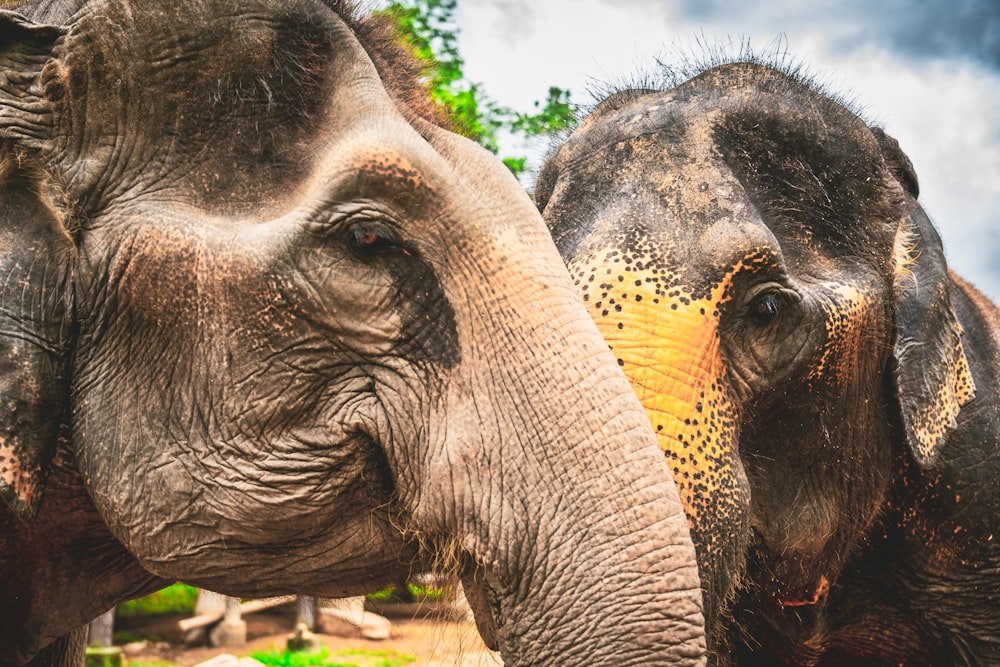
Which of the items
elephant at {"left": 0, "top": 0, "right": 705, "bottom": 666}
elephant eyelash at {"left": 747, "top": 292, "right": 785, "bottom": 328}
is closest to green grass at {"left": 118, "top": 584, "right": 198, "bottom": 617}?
elephant eyelash at {"left": 747, "top": 292, "right": 785, "bottom": 328}

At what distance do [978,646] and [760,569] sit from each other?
1.11 metres

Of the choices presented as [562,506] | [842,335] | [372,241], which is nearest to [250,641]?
[842,335]

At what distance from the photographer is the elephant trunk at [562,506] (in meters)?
2.12

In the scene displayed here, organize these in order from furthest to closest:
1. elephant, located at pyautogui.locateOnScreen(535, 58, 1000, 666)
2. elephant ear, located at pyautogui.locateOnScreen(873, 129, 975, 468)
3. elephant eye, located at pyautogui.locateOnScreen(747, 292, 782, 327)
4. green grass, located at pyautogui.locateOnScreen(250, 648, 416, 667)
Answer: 1. green grass, located at pyautogui.locateOnScreen(250, 648, 416, 667)
2. elephant ear, located at pyautogui.locateOnScreen(873, 129, 975, 468)
3. elephant eye, located at pyautogui.locateOnScreen(747, 292, 782, 327)
4. elephant, located at pyautogui.locateOnScreen(535, 58, 1000, 666)

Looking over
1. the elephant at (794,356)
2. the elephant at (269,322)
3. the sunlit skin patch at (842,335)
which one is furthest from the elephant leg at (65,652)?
the sunlit skin patch at (842,335)

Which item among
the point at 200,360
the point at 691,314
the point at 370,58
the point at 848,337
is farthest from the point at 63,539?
the point at 848,337

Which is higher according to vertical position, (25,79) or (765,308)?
(25,79)

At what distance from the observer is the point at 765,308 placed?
349 cm

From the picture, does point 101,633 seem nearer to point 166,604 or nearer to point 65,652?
point 166,604

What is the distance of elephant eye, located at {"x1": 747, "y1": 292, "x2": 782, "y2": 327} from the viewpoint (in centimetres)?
349

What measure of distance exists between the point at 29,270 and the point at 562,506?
115cm

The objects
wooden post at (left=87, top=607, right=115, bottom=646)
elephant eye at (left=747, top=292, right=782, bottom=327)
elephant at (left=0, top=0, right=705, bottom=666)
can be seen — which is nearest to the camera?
elephant at (left=0, top=0, right=705, bottom=666)

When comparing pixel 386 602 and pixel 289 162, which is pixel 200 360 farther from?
pixel 386 602

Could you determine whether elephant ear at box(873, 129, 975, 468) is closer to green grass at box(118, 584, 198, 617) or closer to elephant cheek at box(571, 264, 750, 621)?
elephant cheek at box(571, 264, 750, 621)
